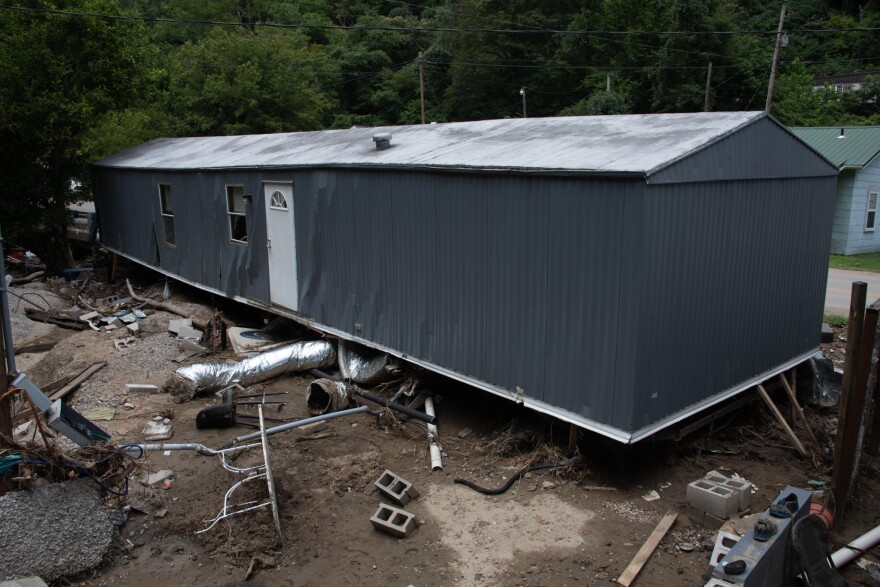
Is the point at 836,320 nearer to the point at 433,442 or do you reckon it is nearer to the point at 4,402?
the point at 433,442

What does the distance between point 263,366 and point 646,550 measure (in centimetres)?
549

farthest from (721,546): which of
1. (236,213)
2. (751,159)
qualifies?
(236,213)

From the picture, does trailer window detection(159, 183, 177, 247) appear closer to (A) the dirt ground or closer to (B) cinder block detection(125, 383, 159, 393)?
(B) cinder block detection(125, 383, 159, 393)

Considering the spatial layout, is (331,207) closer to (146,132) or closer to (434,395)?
(434,395)

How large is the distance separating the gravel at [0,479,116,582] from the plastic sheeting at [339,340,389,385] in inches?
147

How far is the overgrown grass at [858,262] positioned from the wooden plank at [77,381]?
16641 millimetres

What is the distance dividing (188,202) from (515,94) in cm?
2872

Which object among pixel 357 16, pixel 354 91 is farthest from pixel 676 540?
pixel 357 16

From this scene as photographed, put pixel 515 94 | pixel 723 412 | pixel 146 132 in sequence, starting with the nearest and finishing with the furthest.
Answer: pixel 723 412 < pixel 146 132 < pixel 515 94

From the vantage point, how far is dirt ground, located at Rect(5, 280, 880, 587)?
16.1ft

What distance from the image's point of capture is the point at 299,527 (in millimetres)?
5457

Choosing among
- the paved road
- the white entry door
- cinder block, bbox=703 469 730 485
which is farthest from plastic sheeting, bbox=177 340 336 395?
the paved road

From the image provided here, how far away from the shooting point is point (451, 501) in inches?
231

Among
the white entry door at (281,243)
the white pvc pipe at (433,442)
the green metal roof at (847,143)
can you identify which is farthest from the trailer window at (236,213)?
the green metal roof at (847,143)
